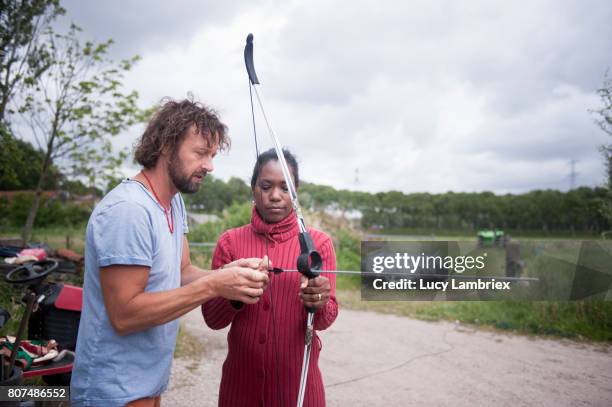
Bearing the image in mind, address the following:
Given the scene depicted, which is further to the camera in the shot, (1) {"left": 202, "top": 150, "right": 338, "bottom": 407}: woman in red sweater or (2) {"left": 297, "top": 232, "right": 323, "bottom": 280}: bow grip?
(1) {"left": 202, "top": 150, "right": 338, "bottom": 407}: woman in red sweater

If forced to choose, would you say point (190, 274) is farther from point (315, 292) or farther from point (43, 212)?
point (43, 212)

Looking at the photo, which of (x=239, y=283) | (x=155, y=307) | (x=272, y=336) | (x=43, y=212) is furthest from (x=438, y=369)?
(x=43, y=212)

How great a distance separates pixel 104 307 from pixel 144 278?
0.72 feet

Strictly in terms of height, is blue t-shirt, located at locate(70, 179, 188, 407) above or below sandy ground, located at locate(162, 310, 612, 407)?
above

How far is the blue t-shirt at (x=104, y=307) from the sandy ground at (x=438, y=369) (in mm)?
3271

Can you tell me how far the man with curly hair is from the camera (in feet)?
5.27

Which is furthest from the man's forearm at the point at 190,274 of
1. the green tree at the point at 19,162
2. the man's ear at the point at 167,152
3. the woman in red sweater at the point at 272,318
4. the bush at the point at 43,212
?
the bush at the point at 43,212

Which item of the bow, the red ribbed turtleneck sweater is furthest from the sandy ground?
the bow

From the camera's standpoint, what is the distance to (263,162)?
2.36 meters

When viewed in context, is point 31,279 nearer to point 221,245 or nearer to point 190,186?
point 221,245

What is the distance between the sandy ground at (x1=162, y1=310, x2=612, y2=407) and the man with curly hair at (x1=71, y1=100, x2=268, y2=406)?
329 cm

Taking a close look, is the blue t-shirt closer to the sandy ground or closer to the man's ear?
the man's ear

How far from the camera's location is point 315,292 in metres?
1.93

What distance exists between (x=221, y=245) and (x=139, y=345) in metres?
0.76
